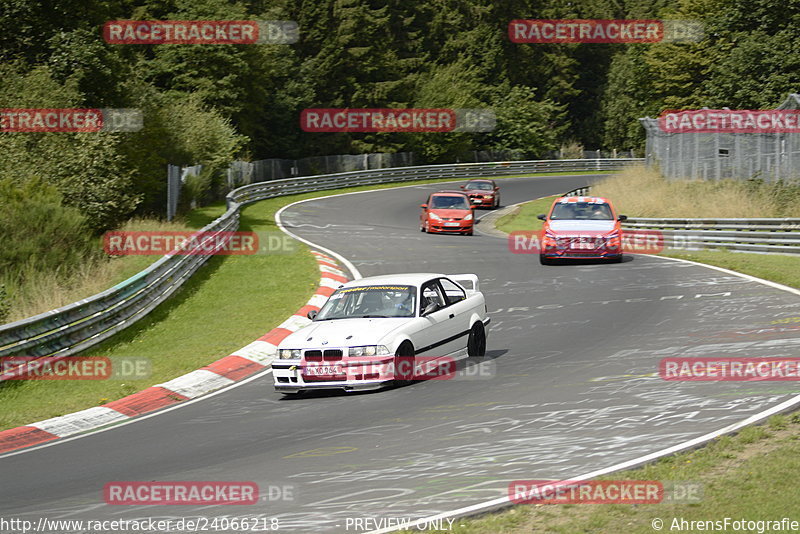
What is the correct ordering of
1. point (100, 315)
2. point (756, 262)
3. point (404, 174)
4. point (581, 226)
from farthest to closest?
point (404, 174) < point (581, 226) < point (756, 262) < point (100, 315)

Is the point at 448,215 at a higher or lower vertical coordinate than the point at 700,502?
higher

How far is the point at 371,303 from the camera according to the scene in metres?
13.2

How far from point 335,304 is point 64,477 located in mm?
5074

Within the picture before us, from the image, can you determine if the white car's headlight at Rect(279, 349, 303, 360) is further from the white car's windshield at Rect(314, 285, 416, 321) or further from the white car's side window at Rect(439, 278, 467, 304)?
the white car's side window at Rect(439, 278, 467, 304)

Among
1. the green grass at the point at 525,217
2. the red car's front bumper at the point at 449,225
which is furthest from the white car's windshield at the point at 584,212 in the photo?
the green grass at the point at 525,217

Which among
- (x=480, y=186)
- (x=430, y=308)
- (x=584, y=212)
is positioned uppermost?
(x=480, y=186)

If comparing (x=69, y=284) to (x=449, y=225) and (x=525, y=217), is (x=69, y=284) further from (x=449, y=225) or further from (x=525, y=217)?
(x=525, y=217)

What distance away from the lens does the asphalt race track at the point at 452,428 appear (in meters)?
7.80

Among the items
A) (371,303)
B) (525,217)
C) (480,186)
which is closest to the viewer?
(371,303)

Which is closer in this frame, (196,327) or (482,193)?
(196,327)

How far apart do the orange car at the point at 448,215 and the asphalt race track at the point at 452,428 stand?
18913mm

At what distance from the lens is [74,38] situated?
34.8 meters

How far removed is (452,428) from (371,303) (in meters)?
3.85

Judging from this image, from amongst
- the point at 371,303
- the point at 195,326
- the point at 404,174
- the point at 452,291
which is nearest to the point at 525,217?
the point at 404,174
